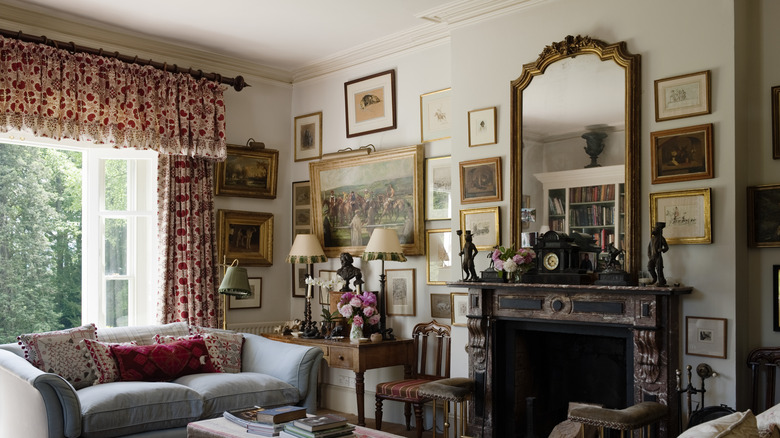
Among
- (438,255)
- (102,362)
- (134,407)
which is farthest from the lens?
(438,255)

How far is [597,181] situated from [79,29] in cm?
425

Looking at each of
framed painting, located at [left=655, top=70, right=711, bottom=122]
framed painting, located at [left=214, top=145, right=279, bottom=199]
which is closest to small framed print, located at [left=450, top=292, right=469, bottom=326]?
framed painting, located at [left=655, top=70, right=711, bottom=122]

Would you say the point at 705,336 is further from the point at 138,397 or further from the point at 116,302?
the point at 116,302

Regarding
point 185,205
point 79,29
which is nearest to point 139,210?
point 185,205

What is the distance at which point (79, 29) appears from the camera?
570 centimetres

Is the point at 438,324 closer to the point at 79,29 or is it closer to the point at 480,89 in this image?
the point at 480,89

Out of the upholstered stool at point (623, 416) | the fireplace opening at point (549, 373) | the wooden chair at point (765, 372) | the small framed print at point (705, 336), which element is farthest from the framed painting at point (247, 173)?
the wooden chair at point (765, 372)

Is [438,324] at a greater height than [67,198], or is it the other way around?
[67,198]

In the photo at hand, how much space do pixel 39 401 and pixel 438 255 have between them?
3.08 metres

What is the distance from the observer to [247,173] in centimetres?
677

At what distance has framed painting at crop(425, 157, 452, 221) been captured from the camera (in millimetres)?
5734

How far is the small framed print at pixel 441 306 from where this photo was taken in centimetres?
571

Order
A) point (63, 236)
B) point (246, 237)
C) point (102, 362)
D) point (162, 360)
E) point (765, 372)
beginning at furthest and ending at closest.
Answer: point (63, 236), point (246, 237), point (162, 360), point (102, 362), point (765, 372)

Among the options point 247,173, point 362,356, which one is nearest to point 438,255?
point 362,356
